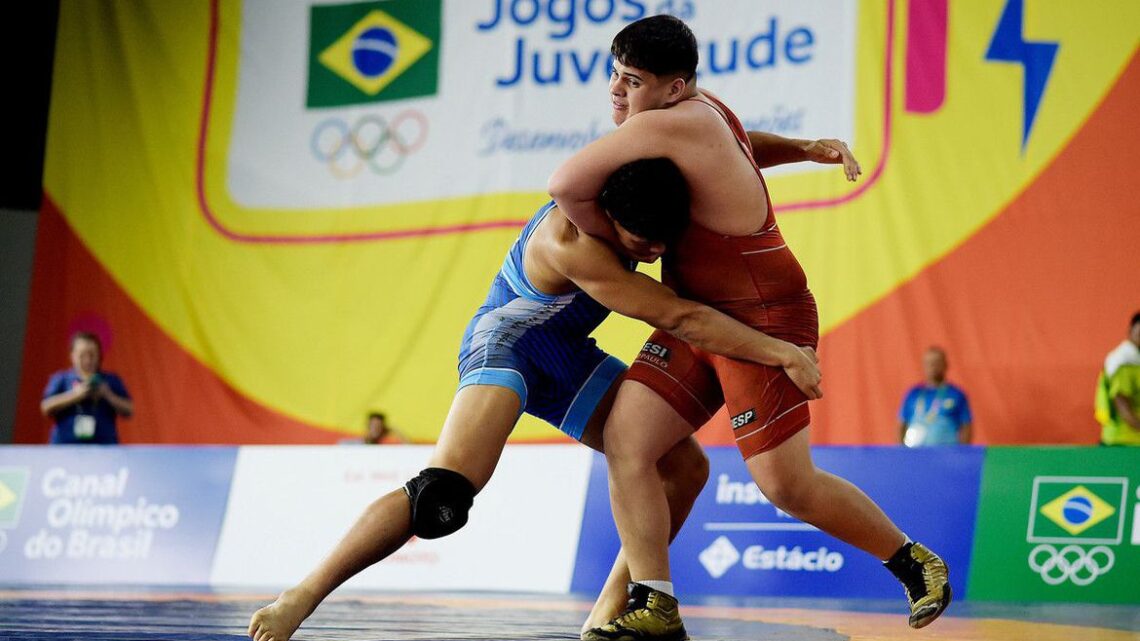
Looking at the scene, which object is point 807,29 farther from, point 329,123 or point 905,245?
point 329,123

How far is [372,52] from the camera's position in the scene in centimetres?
1109

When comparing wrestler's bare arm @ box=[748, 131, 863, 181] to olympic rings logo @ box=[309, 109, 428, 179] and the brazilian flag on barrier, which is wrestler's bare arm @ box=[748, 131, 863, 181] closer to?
the brazilian flag on barrier

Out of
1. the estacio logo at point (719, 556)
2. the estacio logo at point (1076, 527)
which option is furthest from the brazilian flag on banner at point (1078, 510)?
the estacio logo at point (719, 556)

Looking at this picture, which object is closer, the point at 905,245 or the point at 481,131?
the point at 905,245

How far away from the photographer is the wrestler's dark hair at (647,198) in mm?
3076

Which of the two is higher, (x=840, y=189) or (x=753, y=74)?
(x=753, y=74)

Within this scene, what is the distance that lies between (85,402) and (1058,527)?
225 inches

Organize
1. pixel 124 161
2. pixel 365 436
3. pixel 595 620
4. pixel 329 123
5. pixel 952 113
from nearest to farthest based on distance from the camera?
pixel 595 620, pixel 952 113, pixel 365 436, pixel 329 123, pixel 124 161

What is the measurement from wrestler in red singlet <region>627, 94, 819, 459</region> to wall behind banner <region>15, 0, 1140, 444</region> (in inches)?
234

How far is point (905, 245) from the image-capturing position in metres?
9.23

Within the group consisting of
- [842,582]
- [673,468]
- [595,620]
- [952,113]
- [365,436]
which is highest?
[952,113]

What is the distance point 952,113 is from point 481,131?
140 inches

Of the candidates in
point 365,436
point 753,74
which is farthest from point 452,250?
point 753,74

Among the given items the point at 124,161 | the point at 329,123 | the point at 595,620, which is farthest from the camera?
the point at 124,161
